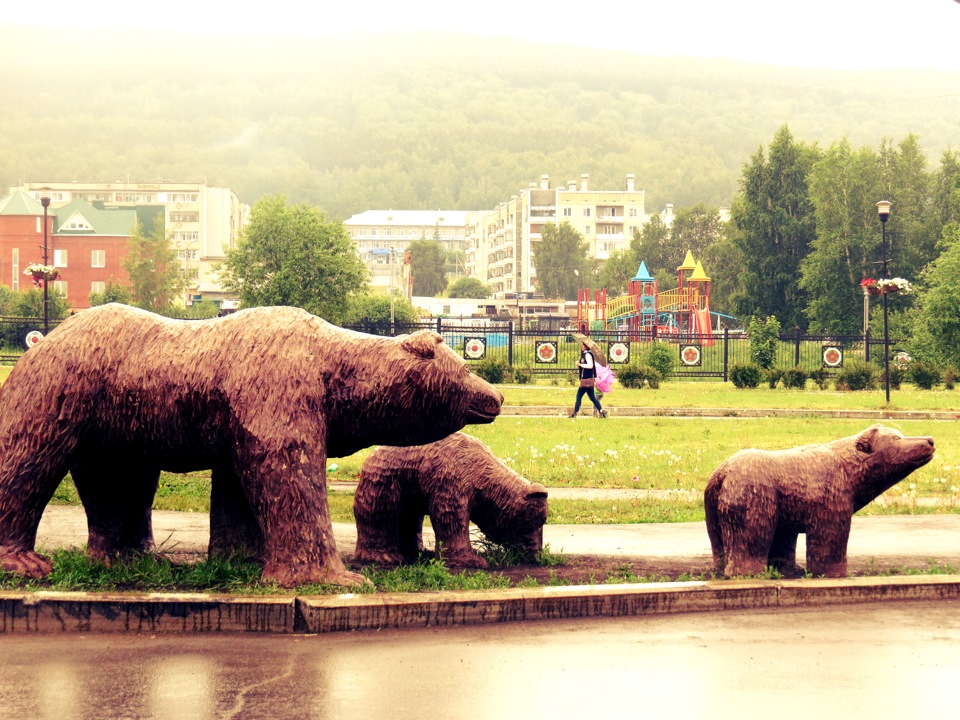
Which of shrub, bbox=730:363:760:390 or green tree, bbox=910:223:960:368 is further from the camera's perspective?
green tree, bbox=910:223:960:368

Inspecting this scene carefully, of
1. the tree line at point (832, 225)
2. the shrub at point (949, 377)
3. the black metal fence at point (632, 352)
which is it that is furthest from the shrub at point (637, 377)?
the tree line at point (832, 225)

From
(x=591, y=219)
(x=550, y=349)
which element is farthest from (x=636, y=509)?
(x=591, y=219)

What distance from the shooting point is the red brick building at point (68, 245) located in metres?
127

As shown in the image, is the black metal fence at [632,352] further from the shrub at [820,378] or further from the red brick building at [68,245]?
the red brick building at [68,245]

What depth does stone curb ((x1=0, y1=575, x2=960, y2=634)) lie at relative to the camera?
23.2 ft

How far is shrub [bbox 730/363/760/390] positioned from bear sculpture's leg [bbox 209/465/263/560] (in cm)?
3264

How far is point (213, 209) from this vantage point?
192 m

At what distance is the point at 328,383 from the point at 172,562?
1.75 m

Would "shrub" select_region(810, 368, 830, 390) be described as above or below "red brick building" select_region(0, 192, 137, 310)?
below

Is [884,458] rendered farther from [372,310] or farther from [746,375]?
[372,310]

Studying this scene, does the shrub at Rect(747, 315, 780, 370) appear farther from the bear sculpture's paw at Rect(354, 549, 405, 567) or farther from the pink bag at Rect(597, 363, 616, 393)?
the bear sculpture's paw at Rect(354, 549, 405, 567)

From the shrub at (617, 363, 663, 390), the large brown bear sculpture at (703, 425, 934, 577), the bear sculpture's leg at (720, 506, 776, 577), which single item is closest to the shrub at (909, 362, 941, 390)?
the shrub at (617, 363, 663, 390)

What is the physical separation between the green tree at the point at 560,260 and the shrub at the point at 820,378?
13289 centimetres

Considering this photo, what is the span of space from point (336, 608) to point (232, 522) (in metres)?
1.77
